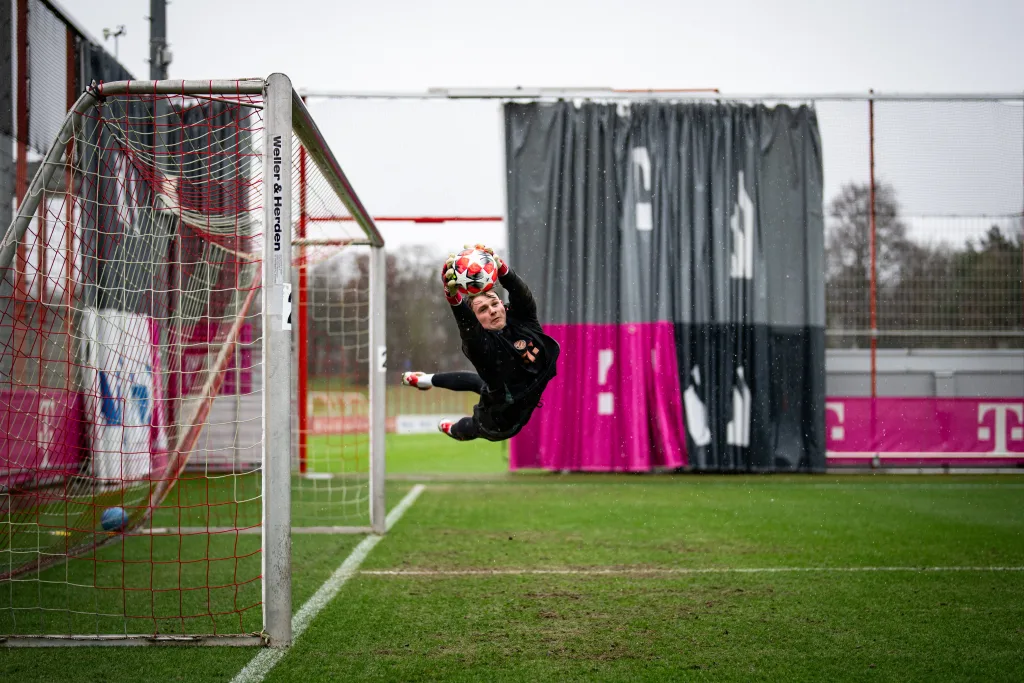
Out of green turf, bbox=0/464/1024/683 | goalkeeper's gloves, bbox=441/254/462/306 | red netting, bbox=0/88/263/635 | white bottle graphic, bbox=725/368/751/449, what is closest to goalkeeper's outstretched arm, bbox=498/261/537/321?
goalkeeper's gloves, bbox=441/254/462/306

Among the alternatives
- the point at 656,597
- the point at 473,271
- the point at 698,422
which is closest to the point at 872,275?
the point at 698,422

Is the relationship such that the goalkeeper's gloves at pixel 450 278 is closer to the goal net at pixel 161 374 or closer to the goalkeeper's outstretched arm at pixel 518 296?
the goalkeeper's outstretched arm at pixel 518 296

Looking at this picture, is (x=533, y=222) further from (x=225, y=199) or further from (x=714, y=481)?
(x=225, y=199)

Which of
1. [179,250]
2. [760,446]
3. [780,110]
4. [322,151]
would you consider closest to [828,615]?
[322,151]

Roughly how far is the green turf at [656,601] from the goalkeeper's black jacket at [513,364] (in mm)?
1192

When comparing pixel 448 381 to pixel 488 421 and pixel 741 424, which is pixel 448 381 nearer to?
pixel 488 421

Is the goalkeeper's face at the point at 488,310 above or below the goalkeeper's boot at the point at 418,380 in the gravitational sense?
above

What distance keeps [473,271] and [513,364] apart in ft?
2.58

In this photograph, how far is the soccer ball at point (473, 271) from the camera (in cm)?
448

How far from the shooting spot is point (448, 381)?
234 inches

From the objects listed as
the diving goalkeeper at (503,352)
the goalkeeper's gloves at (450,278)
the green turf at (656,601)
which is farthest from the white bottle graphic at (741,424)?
the goalkeeper's gloves at (450,278)

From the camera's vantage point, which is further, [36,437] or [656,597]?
[36,437]

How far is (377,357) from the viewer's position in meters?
8.02

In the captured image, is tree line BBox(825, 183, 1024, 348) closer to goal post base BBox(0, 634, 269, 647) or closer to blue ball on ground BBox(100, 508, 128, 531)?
blue ball on ground BBox(100, 508, 128, 531)
